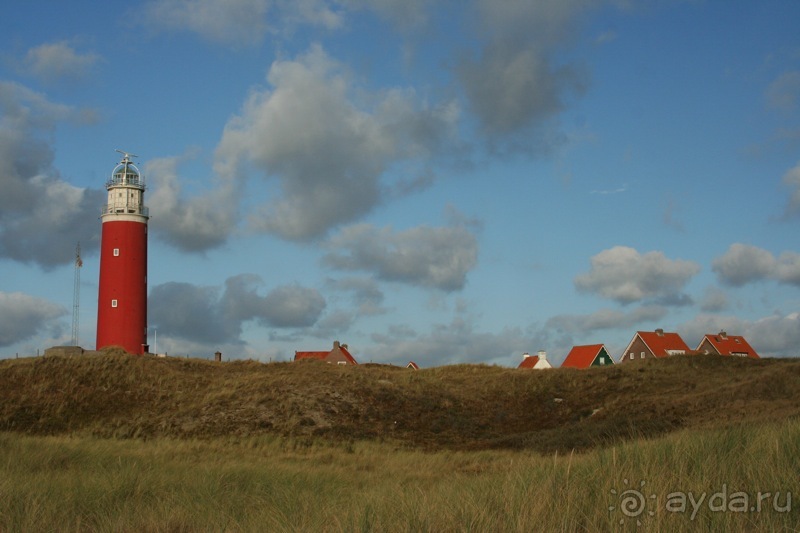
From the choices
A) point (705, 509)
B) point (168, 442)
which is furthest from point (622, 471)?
point (168, 442)

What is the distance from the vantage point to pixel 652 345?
222 feet

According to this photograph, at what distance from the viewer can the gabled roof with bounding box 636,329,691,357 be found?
6756 cm

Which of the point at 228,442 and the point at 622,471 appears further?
the point at 228,442

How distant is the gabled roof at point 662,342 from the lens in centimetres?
6756

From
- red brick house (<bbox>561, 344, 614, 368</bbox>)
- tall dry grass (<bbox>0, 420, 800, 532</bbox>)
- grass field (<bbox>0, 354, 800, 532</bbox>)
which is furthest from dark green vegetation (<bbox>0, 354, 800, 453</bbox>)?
red brick house (<bbox>561, 344, 614, 368</bbox>)

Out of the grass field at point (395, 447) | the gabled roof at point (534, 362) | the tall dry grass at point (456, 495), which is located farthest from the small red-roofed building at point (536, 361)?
the tall dry grass at point (456, 495)

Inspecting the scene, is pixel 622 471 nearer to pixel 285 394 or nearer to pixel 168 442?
pixel 168 442

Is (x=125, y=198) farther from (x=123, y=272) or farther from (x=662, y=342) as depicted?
(x=662, y=342)

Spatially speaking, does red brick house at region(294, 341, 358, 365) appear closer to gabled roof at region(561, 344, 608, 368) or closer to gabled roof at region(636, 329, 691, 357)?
gabled roof at region(561, 344, 608, 368)

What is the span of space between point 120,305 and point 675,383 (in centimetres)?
3700

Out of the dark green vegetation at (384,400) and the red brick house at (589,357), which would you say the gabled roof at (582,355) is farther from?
the dark green vegetation at (384,400)

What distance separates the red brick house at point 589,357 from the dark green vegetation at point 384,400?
27.6m

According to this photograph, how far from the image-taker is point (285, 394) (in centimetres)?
3084

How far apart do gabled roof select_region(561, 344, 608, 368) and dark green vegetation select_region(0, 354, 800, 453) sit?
27617mm
